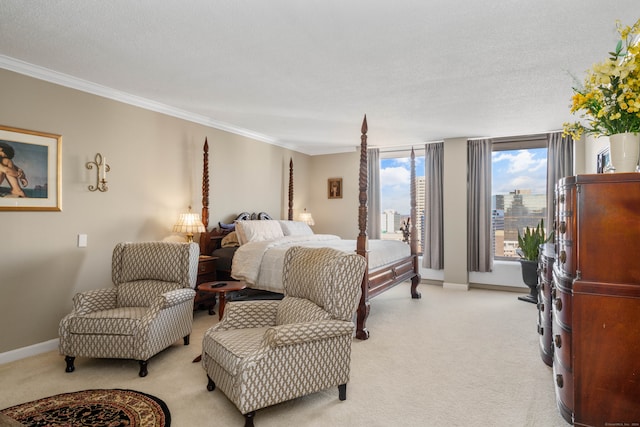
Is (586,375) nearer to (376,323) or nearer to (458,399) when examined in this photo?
(458,399)

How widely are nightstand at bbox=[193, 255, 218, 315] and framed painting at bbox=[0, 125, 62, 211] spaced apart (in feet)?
Answer: 5.53

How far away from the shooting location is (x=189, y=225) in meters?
4.54

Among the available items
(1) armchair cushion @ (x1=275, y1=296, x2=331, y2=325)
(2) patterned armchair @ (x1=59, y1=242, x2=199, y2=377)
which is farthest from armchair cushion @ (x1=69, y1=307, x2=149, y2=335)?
(1) armchair cushion @ (x1=275, y1=296, x2=331, y2=325)

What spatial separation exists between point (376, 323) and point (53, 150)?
13.1 ft

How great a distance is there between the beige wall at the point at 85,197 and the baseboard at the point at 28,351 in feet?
0.14

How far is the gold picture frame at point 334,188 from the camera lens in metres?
7.51

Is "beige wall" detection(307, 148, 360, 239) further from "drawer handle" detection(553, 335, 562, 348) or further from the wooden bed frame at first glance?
"drawer handle" detection(553, 335, 562, 348)

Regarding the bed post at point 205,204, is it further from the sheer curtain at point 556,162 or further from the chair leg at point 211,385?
the sheer curtain at point 556,162

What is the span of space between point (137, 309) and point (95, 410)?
987 millimetres

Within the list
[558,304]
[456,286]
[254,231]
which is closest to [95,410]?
[254,231]

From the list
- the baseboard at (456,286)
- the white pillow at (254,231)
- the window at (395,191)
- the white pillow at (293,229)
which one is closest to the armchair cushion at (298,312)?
the white pillow at (254,231)

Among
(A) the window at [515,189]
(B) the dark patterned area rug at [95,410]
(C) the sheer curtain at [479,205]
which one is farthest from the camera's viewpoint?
(C) the sheer curtain at [479,205]

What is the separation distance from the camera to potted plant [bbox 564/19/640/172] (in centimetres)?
184

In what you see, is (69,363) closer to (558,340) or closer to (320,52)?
(320,52)
